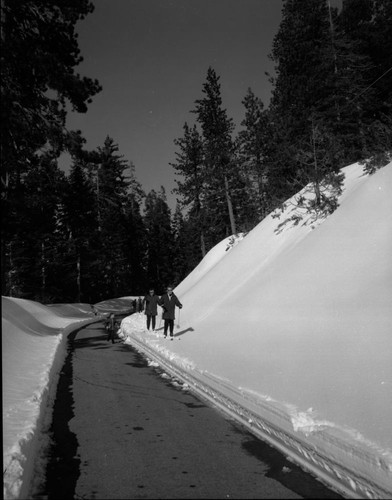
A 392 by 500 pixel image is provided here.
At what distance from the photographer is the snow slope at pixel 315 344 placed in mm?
4371

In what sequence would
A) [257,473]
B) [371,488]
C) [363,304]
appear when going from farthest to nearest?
[363,304]
[257,473]
[371,488]

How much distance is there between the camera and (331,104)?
26844mm

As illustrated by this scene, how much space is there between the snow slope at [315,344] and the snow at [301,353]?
3cm

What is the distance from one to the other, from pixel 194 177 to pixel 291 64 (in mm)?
17654

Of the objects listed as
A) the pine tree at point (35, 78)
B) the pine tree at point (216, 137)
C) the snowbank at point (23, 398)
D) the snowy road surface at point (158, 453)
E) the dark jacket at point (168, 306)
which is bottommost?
the snowy road surface at point (158, 453)

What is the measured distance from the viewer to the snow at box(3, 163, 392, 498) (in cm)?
422

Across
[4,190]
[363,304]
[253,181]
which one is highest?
[253,181]

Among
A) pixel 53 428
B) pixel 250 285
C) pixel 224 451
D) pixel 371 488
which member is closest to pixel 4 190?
pixel 53 428

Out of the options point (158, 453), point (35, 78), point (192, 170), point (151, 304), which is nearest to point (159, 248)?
point (192, 170)

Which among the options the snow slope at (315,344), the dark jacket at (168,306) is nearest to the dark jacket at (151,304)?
the snow slope at (315,344)

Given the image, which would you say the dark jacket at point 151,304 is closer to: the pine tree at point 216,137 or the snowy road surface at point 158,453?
the snowy road surface at point 158,453

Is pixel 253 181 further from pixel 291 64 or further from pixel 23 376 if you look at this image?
pixel 23 376

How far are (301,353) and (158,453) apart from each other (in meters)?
4.70

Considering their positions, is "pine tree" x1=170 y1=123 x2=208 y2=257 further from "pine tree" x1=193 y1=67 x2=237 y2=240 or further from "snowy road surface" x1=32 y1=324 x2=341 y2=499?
"snowy road surface" x1=32 y1=324 x2=341 y2=499
